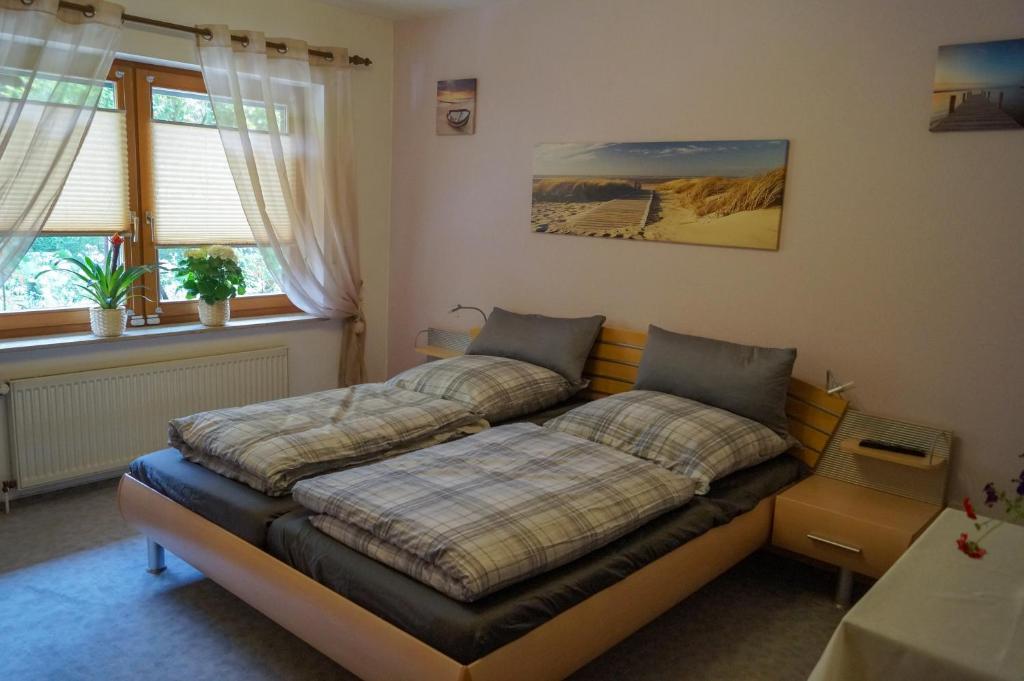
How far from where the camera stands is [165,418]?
12.7ft

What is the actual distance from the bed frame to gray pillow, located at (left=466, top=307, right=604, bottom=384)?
1002mm

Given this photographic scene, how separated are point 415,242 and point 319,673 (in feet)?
9.38

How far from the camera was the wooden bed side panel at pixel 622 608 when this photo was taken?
190 cm

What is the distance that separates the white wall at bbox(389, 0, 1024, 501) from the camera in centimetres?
280

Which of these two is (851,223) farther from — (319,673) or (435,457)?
(319,673)

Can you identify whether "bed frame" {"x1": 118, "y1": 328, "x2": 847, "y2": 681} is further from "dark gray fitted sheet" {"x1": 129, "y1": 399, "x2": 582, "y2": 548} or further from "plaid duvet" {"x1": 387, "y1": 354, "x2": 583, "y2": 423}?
"plaid duvet" {"x1": 387, "y1": 354, "x2": 583, "y2": 423}

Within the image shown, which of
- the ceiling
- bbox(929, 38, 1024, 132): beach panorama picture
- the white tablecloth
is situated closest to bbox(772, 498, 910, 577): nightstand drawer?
the white tablecloth

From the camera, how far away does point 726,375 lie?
3.12 meters

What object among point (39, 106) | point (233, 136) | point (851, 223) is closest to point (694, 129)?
point (851, 223)

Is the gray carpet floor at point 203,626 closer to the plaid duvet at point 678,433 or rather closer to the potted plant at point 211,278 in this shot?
the plaid duvet at point 678,433

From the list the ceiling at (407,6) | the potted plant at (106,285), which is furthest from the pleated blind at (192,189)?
the ceiling at (407,6)

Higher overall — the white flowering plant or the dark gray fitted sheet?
the white flowering plant

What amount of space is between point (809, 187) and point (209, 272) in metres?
2.90

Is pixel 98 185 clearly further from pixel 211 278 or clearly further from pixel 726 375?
pixel 726 375
